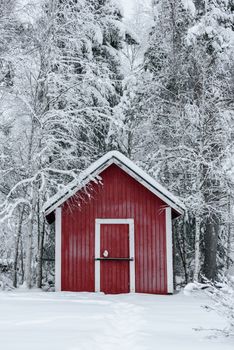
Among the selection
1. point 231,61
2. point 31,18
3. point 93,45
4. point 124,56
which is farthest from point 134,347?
point 124,56

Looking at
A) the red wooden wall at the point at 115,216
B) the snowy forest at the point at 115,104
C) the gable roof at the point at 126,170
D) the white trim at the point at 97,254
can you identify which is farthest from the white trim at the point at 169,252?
the white trim at the point at 97,254

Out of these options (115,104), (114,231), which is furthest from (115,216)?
(115,104)

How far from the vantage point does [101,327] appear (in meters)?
6.39

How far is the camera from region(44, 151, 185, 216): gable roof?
13.1m

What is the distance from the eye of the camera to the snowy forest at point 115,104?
13594 mm

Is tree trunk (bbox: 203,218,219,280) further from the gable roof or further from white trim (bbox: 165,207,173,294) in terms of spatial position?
the gable roof

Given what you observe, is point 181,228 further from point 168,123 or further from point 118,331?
point 118,331

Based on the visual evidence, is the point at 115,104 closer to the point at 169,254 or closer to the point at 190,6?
the point at 190,6

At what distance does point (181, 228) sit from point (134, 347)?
1342 centimetres

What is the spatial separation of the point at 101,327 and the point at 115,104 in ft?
46.1

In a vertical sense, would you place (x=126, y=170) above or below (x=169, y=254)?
above

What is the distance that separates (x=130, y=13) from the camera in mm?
23391

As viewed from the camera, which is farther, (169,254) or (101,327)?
(169,254)

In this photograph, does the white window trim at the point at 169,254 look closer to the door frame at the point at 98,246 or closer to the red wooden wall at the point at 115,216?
the red wooden wall at the point at 115,216
